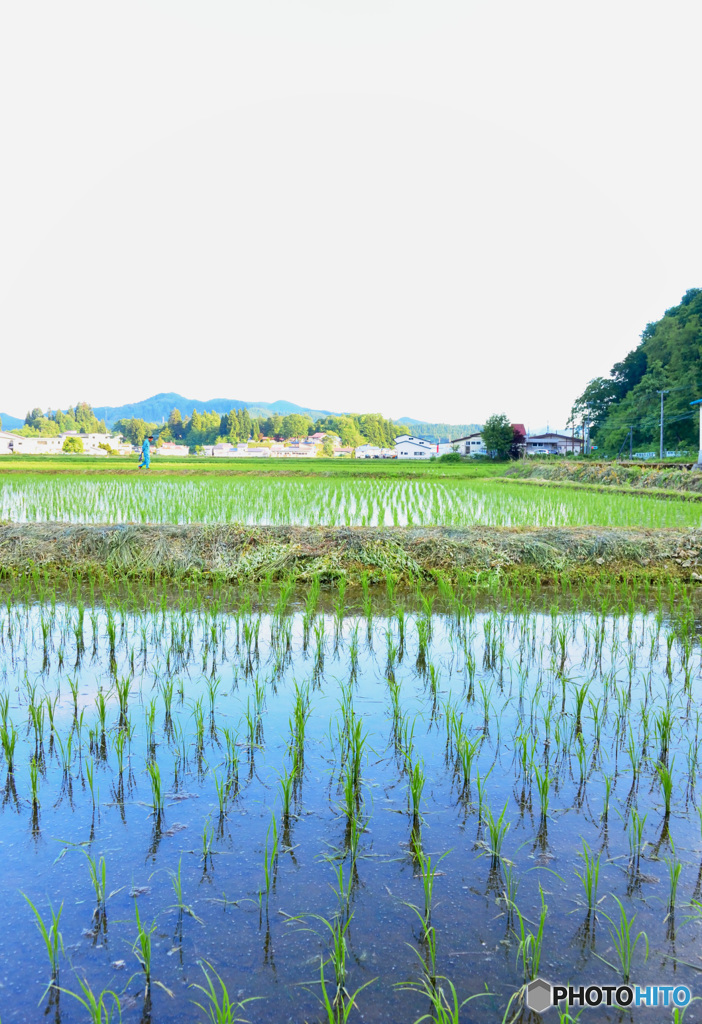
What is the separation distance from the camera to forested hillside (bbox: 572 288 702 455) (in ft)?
118

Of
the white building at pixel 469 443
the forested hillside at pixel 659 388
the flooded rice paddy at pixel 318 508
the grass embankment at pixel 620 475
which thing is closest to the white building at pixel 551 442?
the white building at pixel 469 443

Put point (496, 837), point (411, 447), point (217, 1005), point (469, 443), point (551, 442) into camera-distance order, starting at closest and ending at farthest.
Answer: point (217, 1005), point (496, 837), point (551, 442), point (469, 443), point (411, 447)

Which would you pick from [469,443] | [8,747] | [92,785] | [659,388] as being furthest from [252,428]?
[92,785]

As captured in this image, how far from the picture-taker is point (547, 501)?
467 inches

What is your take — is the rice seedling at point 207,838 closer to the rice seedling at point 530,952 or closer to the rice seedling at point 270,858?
the rice seedling at point 270,858

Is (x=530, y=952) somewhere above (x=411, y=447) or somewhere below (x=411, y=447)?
below

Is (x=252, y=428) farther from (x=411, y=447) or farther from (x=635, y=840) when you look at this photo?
(x=635, y=840)

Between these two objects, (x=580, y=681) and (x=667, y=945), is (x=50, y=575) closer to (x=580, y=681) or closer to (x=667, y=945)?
(x=580, y=681)

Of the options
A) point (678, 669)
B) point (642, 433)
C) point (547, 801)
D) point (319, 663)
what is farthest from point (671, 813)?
point (642, 433)

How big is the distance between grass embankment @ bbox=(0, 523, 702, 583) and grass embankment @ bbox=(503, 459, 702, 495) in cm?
936

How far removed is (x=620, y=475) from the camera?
19.6m

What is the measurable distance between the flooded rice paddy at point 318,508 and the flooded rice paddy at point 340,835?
14.7 ft

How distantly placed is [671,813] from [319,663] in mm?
2050

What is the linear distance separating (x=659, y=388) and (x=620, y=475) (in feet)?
70.7
